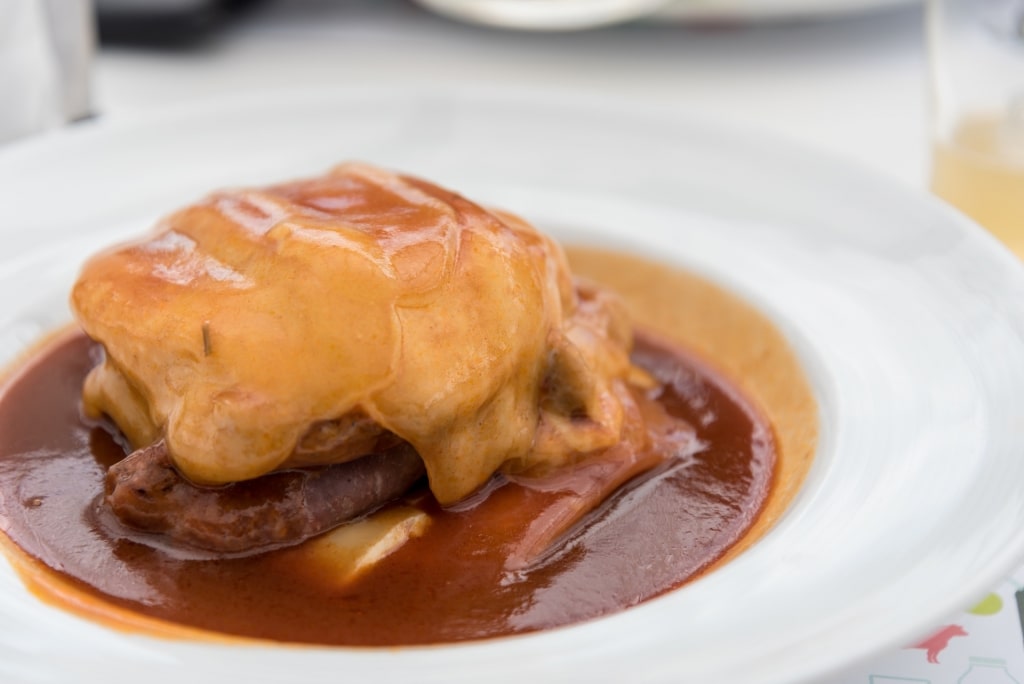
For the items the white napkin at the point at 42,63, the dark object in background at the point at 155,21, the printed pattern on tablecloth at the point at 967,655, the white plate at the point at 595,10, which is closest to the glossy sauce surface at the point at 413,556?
the printed pattern on tablecloth at the point at 967,655

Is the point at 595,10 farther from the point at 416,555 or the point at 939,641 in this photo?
the point at 939,641

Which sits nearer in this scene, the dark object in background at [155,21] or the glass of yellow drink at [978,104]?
the glass of yellow drink at [978,104]

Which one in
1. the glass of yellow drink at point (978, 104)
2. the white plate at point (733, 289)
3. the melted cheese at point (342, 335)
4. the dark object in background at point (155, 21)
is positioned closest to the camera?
the white plate at point (733, 289)

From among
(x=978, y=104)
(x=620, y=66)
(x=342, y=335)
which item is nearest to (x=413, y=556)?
(x=342, y=335)

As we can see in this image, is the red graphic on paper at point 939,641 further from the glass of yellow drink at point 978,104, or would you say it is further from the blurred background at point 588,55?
the blurred background at point 588,55

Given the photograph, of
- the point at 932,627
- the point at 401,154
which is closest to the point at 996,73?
the point at 401,154

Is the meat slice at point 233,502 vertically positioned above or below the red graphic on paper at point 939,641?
above
